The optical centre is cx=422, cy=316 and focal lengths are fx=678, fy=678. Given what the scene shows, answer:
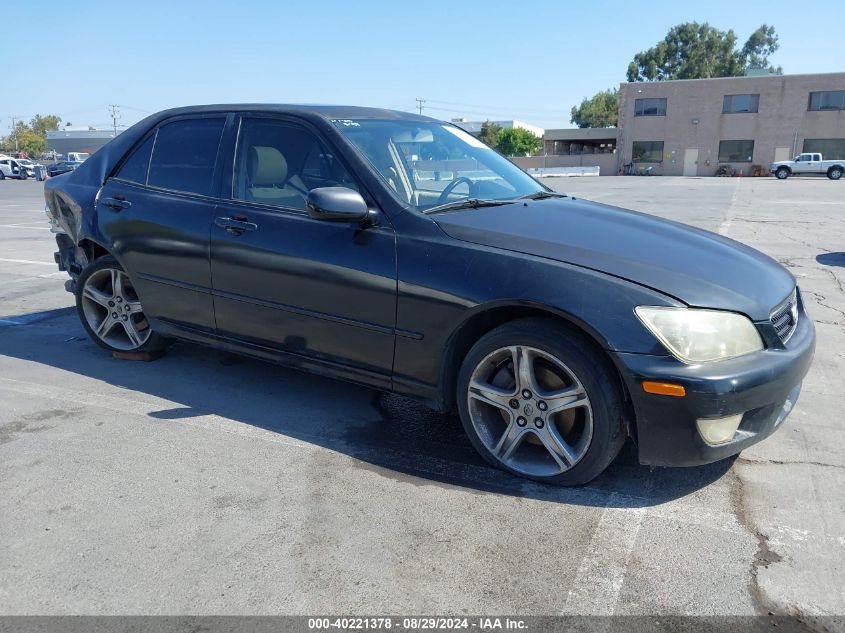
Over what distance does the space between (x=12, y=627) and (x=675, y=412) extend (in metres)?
2.51

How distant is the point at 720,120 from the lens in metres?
55.2

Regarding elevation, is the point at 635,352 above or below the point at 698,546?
above

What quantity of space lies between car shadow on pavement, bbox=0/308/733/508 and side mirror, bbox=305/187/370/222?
3.70 ft

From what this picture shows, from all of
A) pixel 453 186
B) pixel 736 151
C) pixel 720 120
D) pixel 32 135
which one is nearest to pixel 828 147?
pixel 736 151

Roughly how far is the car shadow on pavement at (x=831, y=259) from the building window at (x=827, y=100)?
166 ft

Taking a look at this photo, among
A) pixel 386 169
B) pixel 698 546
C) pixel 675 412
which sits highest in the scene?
pixel 386 169

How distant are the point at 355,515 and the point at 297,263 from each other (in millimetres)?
1403

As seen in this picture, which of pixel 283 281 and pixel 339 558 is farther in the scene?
pixel 283 281

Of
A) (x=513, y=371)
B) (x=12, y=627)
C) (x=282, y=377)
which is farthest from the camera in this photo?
(x=282, y=377)

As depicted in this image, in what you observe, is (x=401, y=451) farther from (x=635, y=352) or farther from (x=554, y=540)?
(x=635, y=352)

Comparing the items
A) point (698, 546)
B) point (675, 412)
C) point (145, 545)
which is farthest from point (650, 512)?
point (145, 545)

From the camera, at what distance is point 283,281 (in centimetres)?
370

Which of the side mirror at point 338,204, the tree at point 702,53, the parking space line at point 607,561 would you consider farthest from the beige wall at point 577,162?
the parking space line at point 607,561

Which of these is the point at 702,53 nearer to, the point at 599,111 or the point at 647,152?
the point at 599,111
